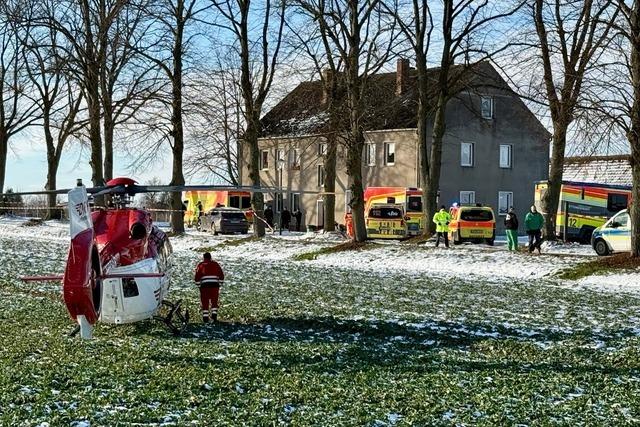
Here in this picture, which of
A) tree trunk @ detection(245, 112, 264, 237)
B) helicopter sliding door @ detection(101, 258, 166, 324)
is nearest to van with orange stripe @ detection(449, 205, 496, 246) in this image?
tree trunk @ detection(245, 112, 264, 237)

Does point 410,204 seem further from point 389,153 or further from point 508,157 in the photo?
point 508,157

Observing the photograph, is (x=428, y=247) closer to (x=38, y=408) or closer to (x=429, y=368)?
(x=429, y=368)

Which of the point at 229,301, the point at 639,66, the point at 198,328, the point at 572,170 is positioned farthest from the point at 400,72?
the point at 198,328

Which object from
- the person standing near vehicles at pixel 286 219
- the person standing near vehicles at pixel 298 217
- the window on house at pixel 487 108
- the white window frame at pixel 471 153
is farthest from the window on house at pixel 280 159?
the window on house at pixel 487 108

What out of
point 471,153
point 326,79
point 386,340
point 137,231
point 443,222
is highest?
point 326,79

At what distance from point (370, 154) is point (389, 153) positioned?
188 cm

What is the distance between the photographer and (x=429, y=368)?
1341cm

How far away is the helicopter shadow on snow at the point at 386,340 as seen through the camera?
13695mm

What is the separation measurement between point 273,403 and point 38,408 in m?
2.65

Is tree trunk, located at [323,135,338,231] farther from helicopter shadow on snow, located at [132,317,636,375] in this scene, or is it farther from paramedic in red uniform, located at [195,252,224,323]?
helicopter shadow on snow, located at [132,317,636,375]

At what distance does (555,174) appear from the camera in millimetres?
37750

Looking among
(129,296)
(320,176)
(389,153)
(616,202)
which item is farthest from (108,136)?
(129,296)

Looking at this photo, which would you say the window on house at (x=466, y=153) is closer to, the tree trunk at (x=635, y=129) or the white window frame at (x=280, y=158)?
the white window frame at (x=280, y=158)

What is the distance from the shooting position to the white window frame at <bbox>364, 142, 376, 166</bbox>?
64312mm
